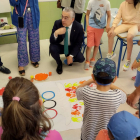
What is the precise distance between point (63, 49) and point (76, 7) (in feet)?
Result: 2.42

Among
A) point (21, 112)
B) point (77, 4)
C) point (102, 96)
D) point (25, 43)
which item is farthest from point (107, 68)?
point (77, 4)

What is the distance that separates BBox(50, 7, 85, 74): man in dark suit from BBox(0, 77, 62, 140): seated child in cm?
163

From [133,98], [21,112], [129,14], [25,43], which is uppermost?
[129,14]

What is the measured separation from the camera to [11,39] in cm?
342

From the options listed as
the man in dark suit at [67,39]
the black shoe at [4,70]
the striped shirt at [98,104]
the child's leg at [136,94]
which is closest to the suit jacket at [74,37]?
the man in dark suit at [67,39]

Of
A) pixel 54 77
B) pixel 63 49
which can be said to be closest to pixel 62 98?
pixel 54 77

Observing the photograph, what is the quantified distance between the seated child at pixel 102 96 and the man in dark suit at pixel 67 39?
143cm

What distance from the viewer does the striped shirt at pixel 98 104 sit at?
0.97 m

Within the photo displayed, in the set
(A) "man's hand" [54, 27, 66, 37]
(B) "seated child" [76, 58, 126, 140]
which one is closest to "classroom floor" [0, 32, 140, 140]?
(A) "man's hand" [54, 27, 66, 37]

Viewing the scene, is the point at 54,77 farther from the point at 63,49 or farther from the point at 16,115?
the point at 16,115

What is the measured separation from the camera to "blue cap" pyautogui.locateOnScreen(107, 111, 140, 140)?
0.74 m

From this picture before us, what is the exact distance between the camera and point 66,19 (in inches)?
87.9

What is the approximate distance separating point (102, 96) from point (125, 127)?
0.84ft

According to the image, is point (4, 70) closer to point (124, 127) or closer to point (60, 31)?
point (60, 31)
